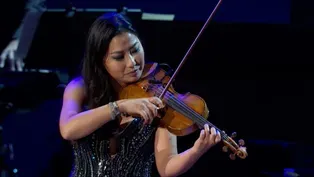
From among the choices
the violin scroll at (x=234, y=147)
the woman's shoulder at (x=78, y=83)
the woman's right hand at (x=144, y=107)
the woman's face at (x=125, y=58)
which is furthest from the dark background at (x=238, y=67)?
the woman's right hand at (x=144, y=107)

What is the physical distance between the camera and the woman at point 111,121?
187 cm

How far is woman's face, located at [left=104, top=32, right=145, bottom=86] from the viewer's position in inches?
76.5

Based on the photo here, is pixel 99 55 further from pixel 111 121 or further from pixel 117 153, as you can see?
pixel 117 153

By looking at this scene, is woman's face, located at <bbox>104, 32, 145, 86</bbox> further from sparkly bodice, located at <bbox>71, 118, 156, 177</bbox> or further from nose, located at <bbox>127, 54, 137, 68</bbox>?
sparkly bodice, located at <bbox>71, 118, 156, 177</bbox>

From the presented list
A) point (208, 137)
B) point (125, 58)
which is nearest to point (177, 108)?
point (208, 137)

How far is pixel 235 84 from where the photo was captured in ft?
9.22

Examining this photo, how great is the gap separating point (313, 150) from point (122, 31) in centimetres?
119

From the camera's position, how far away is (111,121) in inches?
81.3

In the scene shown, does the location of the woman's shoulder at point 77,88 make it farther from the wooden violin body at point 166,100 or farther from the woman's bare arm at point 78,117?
the wooden violin body at point 166,100

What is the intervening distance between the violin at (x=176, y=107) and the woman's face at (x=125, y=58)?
0.14ft

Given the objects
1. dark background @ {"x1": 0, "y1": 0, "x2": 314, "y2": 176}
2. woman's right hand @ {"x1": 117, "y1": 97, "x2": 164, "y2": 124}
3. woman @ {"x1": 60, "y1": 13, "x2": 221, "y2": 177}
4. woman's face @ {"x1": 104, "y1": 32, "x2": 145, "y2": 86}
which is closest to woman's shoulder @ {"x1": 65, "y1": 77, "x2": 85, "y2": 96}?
woman @ {"x1": 60, "y1": 13, "x2": 221, "y2": 177}

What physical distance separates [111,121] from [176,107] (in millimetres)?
341

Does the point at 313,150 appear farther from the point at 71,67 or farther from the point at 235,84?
the point at 71,67

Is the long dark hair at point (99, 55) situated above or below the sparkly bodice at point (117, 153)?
above
